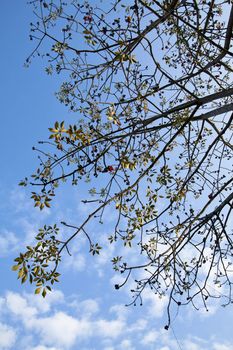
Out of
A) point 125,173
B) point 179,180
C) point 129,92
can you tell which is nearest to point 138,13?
point 129,92

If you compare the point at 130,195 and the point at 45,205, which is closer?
the point at 45,205

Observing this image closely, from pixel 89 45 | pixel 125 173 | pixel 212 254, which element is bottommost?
pixel 212 254

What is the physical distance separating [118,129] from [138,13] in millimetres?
1334

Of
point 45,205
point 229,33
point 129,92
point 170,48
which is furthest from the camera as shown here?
point 170,48

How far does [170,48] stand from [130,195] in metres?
2.13

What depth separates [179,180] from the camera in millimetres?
5234

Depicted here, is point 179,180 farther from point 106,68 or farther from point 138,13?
point 138,13

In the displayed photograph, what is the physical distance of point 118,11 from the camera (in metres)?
4.79

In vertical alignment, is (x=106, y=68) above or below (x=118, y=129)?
above

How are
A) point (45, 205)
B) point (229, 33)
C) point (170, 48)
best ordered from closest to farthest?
point (45, 205), point (229, 33), point (170, 48)

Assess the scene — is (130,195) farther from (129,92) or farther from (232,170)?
(232,170)

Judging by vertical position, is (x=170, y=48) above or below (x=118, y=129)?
above

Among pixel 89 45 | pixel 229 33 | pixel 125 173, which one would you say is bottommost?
pixel 125 173

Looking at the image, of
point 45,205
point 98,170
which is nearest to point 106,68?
point 98,170
